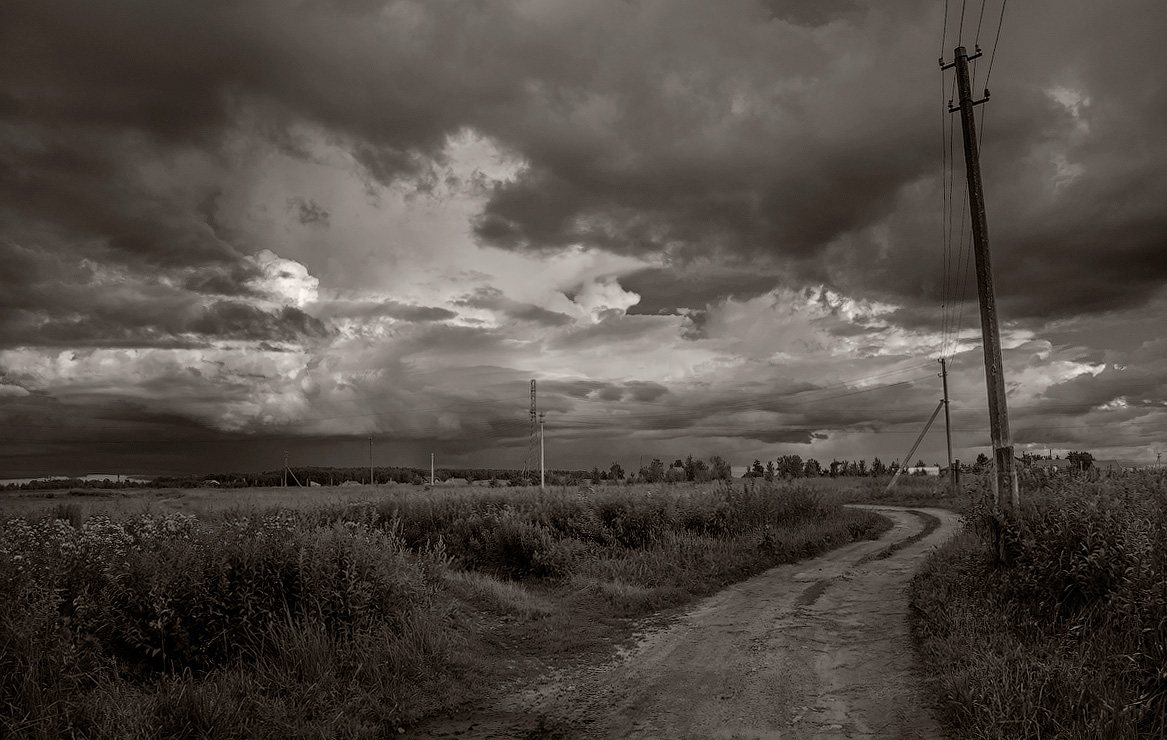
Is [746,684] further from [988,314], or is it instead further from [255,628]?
[988,314]

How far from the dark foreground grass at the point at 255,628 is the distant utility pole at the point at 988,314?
19.7ft

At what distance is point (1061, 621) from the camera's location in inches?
339

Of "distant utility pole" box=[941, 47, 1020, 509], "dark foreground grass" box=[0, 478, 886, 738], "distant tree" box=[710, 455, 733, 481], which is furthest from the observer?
"distant tree" box=[710, 455, 733, 481]

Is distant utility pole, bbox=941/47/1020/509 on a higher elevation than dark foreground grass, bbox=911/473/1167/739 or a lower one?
higher

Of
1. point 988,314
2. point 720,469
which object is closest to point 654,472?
point 720,469

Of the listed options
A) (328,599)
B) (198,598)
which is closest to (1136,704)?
(328,599)

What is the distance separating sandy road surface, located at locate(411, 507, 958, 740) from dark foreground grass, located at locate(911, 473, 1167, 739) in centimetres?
57

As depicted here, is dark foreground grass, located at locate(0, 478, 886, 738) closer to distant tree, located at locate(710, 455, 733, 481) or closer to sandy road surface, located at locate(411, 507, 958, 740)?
sandy road surface, located at locate(411, 507, 958, 740)

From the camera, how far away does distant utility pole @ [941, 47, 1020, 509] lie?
1274 cm

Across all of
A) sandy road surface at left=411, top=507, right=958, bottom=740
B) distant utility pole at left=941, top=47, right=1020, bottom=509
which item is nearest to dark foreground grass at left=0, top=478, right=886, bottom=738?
sandy road surface at left=411, top=507, right=958, bottom=740

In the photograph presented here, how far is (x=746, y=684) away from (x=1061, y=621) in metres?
4.38

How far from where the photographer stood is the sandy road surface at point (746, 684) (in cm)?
664

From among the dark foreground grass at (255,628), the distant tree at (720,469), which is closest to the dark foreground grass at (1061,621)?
the dark foreground grass at (255,628)

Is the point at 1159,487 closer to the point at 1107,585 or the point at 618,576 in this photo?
the point at 1107,585
